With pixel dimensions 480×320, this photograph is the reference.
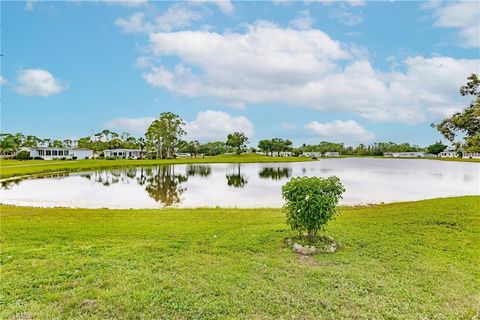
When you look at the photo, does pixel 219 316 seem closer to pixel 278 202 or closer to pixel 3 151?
pixel 278 202

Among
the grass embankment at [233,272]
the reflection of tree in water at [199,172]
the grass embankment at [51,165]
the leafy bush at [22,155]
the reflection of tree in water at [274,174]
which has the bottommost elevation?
the reflection of tree in water at [274,174]

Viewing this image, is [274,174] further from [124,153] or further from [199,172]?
[124,153]

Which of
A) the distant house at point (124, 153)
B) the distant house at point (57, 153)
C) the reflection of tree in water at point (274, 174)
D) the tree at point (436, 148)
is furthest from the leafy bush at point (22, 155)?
the tree at point (436, 148)

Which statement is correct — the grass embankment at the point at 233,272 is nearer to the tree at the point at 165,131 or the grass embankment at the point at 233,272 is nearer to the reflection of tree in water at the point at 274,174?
the reflection of tree in water at the point at 274,174

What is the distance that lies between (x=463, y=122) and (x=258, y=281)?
10.2 meters

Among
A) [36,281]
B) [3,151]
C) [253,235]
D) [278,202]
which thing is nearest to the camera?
[36,281]

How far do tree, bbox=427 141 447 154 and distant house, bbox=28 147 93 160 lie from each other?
150 m

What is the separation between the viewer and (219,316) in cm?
443

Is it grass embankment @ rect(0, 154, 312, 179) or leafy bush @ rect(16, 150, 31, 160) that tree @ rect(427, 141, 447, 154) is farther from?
leafy bush @ rect(16, 150, 31, 160)

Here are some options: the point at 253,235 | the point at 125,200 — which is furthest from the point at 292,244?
the point at 125,200

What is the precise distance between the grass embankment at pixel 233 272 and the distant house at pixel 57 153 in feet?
255

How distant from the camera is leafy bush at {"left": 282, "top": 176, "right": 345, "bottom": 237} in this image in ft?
23.6

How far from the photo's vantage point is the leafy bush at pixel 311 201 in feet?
23.6

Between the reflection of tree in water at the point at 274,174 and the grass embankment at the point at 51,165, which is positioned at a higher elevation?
the grass embankment at the point at 51,165
